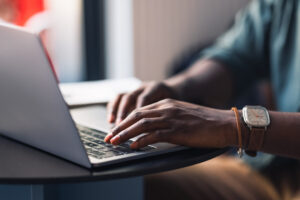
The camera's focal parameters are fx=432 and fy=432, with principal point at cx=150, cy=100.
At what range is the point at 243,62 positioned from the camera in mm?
1465

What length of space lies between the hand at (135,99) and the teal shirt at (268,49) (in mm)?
457

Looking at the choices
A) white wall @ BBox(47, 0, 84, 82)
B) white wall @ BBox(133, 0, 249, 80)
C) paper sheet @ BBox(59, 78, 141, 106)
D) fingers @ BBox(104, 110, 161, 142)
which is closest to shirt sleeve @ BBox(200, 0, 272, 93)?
paper sheet @ BBox(59, 78, 141, 106)

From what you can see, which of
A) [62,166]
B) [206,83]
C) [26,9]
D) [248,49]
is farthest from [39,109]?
[26,9]

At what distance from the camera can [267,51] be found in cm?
148

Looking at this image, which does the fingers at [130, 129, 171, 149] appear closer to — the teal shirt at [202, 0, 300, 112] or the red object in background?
the teal shirt at [202, 0, 300, 112]

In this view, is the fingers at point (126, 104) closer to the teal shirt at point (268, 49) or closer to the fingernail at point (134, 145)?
the fingernail at point (134, 145)

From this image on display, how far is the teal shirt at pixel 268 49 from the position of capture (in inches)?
52.1

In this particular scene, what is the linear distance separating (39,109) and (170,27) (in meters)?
1.94

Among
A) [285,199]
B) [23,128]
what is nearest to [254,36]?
[285,199]

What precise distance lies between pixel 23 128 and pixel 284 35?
0.93 metres

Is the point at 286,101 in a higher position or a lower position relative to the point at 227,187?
Answer: higher

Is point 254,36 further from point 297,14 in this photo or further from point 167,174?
point 167,174

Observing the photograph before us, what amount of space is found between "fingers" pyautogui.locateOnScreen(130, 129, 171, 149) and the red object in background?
1800 mm

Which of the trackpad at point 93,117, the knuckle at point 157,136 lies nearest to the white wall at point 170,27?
the trackpad at point 93,117
